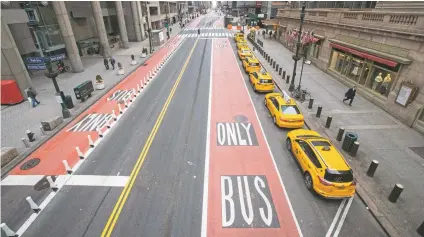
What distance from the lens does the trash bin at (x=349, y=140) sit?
36.4ft

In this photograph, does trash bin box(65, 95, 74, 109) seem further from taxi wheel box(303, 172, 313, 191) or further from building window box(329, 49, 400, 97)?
building window box(329, 49, 400, 97)

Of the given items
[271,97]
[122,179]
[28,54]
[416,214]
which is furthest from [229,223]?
[28,54]

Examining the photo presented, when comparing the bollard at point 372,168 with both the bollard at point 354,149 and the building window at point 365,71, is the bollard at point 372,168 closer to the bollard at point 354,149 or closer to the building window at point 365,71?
the bollard at point 354,149

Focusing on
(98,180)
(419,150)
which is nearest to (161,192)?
(98,180)

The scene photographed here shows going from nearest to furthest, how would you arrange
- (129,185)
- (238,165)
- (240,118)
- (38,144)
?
A: 1. (129,185)
2. (238,165)
3. (38,144)
4. (240,118)

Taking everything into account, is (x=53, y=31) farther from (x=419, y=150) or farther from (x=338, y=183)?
(x=419, y=150)

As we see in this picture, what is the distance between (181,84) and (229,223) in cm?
1606

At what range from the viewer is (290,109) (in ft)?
45.0

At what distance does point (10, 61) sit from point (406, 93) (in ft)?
92.9

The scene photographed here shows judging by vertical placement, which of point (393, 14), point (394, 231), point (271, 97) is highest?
point (393, 14)

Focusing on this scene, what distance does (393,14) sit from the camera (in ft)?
48.1

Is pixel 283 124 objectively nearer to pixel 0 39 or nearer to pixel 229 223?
pixel 229 223

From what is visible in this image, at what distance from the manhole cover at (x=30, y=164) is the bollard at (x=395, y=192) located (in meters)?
15.9

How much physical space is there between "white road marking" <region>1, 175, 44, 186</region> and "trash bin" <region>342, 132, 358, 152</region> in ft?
→ 48.8
